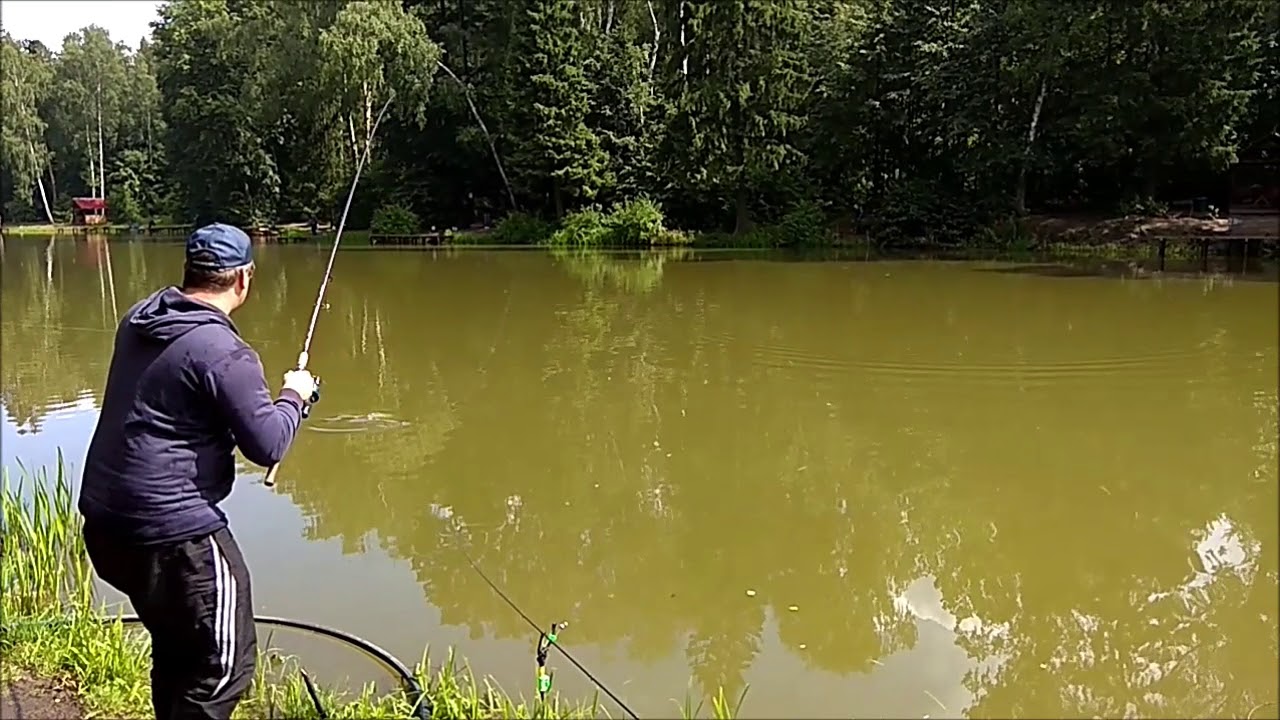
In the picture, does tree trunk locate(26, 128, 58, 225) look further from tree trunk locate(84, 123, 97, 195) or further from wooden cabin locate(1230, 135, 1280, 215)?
wooden cabin locate(1230, 135, 1280, 215)

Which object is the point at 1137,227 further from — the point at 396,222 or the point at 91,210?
the point at 91,210

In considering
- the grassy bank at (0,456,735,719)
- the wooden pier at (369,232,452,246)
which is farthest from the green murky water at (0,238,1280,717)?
the wooden pier at (369,232,452,246)

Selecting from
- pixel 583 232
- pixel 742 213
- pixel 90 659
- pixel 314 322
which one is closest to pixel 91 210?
pixel 583 232

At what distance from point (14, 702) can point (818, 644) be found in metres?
2.67

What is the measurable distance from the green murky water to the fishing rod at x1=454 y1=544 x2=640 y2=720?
0.05 metres

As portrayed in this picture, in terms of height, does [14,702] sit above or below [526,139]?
below

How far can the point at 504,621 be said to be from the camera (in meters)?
4.38

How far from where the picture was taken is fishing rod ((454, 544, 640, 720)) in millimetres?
3281

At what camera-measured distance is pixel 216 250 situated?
2350 mm

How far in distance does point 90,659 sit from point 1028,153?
23464mm

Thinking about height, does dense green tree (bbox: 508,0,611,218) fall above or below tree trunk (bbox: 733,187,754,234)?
above

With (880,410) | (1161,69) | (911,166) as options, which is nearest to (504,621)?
(880,410)

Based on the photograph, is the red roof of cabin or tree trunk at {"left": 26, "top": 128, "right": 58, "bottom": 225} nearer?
tree trunk at {"left": 26, "top": 128, "right": 58, "bottom": 225}

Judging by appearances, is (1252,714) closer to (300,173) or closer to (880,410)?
(880,410)
